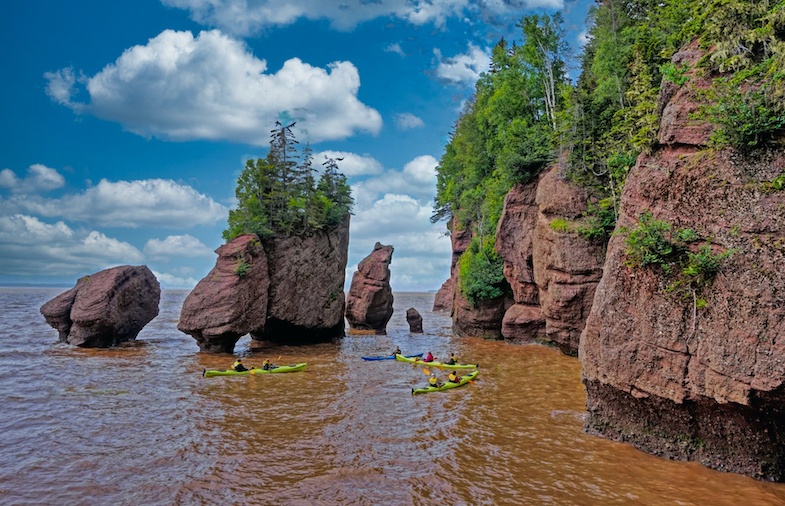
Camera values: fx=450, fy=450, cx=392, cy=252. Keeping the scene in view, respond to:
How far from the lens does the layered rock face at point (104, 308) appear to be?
103 ft

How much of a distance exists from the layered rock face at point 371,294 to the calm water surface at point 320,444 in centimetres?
1938

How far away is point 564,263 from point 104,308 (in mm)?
30127

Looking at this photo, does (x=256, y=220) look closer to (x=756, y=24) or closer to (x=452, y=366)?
(x=452, y=366)

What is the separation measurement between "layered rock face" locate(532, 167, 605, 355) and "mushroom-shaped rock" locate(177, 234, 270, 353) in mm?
18063

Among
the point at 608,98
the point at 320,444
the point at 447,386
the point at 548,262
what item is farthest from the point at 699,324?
the point at 608,98

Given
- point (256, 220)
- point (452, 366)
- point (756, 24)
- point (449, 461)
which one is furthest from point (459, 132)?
point (449, 461)

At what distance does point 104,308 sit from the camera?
31172 mm

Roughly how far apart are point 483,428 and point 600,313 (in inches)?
214

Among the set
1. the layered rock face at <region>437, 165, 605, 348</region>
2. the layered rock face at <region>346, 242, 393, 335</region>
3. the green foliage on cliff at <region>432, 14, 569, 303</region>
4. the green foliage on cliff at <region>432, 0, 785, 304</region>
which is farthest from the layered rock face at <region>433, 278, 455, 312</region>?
the layered rock face at <region>437, 165, 605, 348</region>

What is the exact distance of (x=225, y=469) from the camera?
1164cm

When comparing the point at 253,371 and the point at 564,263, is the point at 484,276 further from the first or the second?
the point at 253,371

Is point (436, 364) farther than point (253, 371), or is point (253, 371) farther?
point (436, 364)

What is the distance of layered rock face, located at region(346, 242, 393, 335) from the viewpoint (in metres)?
43.9

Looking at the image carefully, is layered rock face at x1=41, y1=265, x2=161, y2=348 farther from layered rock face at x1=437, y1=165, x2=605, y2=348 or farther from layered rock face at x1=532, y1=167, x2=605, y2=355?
layered rock face at x1=532, y1=167, x2=605, y2=355
